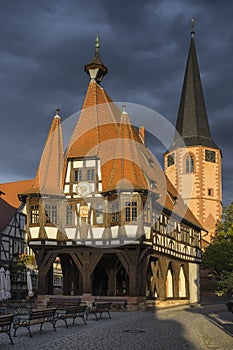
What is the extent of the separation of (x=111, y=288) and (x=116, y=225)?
15.6 ft

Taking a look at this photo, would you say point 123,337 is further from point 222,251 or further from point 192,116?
point 192,116

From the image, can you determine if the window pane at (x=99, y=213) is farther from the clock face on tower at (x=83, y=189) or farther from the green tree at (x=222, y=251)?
the green tree at (x=222, y=251)

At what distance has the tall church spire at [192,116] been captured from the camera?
64562 mm

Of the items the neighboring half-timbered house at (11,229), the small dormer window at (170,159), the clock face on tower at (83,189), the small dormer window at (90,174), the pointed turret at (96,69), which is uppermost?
the pointed turret at (96,69)

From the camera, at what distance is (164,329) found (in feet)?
64.1

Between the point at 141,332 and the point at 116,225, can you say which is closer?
the point at 141,332

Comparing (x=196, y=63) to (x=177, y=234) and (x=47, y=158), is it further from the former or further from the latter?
(x=47, y=158)

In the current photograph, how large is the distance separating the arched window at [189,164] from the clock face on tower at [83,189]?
Result: 31576 millimetres

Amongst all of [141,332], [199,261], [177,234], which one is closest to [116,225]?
[177,234]

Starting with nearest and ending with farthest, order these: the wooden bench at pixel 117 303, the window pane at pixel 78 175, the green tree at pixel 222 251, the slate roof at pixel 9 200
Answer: the wooden bench at pixel 117 303
the window pane at pixel 78 175
the slate roof at pixel 9 200
the green tree at pixel 222 251

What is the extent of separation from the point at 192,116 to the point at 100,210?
→ 34663mm

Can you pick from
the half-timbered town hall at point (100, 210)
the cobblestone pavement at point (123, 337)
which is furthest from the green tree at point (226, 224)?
the cobblestone pavement at point (123, 337)

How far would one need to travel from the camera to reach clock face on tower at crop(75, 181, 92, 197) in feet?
112

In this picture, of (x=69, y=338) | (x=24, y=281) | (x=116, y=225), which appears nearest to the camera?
(x=69, y=338)
